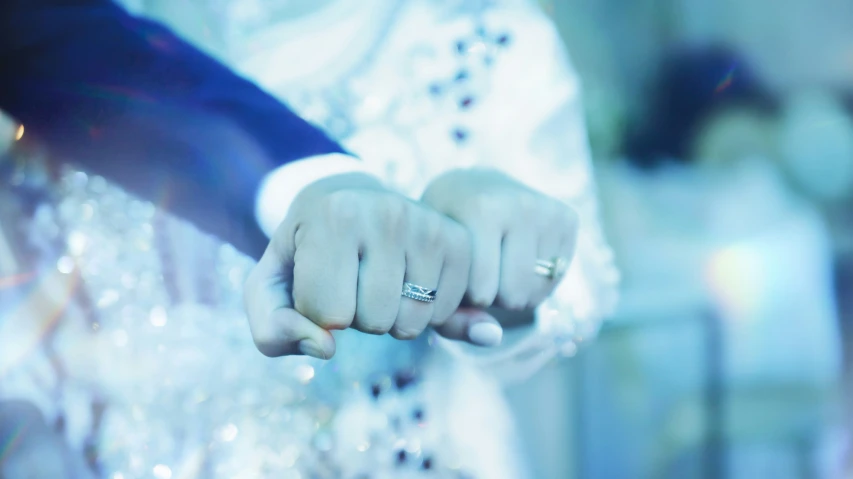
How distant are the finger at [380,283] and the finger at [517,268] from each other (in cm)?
11

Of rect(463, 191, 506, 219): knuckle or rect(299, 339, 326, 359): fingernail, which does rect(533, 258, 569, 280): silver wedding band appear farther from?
rect(299, 339, 326, 359): fingernail

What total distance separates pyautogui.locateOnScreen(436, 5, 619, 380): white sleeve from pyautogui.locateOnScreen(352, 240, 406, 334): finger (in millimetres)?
149

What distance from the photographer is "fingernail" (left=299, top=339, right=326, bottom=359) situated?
487mm

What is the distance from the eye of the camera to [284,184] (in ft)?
1.78

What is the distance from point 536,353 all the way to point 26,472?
1.70ft

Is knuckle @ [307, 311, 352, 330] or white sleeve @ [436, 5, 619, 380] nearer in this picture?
knuckle @ [307, 311, 352, 330]

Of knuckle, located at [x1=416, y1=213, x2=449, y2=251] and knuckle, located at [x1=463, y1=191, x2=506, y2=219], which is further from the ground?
knuckle, located at [x1=463, y1=191, x2=506, y2=219]

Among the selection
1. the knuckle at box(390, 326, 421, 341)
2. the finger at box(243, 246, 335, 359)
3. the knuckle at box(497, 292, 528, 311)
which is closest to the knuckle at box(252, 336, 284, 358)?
the finger at box(243, 246, 335, 359)

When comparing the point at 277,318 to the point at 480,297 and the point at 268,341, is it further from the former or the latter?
the point at 480,297

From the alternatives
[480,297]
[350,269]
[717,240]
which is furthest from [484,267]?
[717,240]

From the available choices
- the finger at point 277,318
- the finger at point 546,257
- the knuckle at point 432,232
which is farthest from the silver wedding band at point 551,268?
the finger at point 277,318

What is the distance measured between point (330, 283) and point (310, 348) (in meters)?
0.06

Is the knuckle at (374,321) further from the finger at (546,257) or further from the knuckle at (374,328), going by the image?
the finger at (546,257)

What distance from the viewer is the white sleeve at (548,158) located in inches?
24.2
